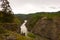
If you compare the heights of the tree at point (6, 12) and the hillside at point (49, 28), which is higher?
the tree at point (6, 12)

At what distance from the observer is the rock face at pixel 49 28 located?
171ft

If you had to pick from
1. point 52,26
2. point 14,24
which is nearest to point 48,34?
point 52,26

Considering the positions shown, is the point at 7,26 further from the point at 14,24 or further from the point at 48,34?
the point at 48,34

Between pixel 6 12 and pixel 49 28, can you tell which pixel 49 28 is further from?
pixel 6 12

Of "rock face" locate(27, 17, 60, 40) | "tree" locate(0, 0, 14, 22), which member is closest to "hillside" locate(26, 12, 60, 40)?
"rock face" locate(27, 17, 60, 40)

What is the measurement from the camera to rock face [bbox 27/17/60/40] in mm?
52250

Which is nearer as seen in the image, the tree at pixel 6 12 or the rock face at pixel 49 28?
the tree at pixel 6 12

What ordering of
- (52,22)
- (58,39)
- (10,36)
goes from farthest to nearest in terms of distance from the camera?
1. (52,22)
2. (58,39)
3. (10,36)

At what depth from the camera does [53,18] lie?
179 feet

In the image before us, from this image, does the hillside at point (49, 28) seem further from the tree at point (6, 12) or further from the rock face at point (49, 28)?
the tree at point (6, 12)

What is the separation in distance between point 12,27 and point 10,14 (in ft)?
4.26

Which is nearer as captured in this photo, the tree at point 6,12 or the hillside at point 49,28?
the tree at point 6,12

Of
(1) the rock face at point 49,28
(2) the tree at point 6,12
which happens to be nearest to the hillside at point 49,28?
(1) the rock face at point 49,28

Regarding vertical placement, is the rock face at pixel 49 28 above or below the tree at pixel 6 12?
below
